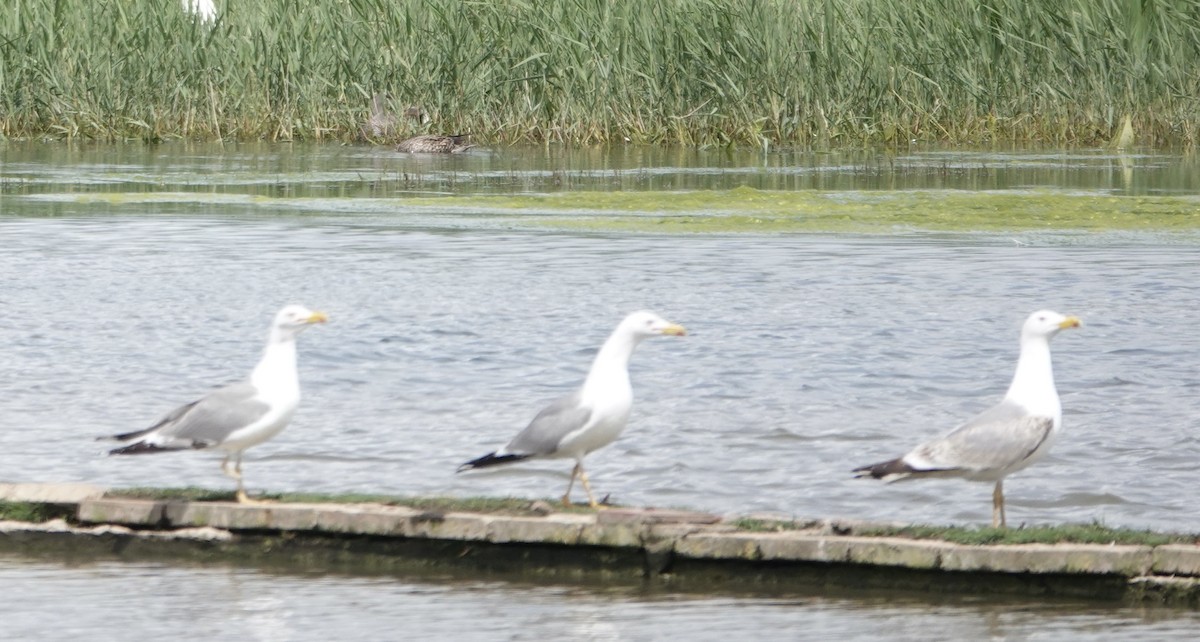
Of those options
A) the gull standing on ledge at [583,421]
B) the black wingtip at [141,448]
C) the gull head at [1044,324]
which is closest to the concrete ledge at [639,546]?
the black wingtip at [141,448]

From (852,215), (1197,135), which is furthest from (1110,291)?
(1197,135)

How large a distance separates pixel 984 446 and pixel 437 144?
17054 mm

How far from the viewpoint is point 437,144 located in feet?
75.4

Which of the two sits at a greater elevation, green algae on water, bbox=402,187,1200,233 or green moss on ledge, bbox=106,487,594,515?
green algae on water, bbox=402,187,1200,233

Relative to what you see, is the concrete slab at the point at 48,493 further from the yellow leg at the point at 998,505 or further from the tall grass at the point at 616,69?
the tall grass at the point at 616,69

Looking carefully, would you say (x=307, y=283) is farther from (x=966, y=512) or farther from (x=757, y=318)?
(x=966, y=512)

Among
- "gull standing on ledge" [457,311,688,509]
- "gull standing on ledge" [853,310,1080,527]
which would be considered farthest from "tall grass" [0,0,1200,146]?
"gull standing on ledge" [457,311,688,509]

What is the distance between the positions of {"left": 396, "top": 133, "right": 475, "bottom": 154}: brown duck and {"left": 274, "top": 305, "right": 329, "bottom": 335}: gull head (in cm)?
1630

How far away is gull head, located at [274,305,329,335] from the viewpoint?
6.66 m

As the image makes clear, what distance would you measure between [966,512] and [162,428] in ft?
8.82

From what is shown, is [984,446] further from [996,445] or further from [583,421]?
[583,421]

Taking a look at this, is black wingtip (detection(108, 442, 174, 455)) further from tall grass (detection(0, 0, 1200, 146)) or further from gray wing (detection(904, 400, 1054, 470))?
tall grass (detection(0, 0, 1200, 146))

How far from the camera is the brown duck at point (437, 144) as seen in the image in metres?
22.9

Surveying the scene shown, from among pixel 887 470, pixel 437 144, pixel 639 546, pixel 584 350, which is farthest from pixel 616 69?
pixel 639 546
